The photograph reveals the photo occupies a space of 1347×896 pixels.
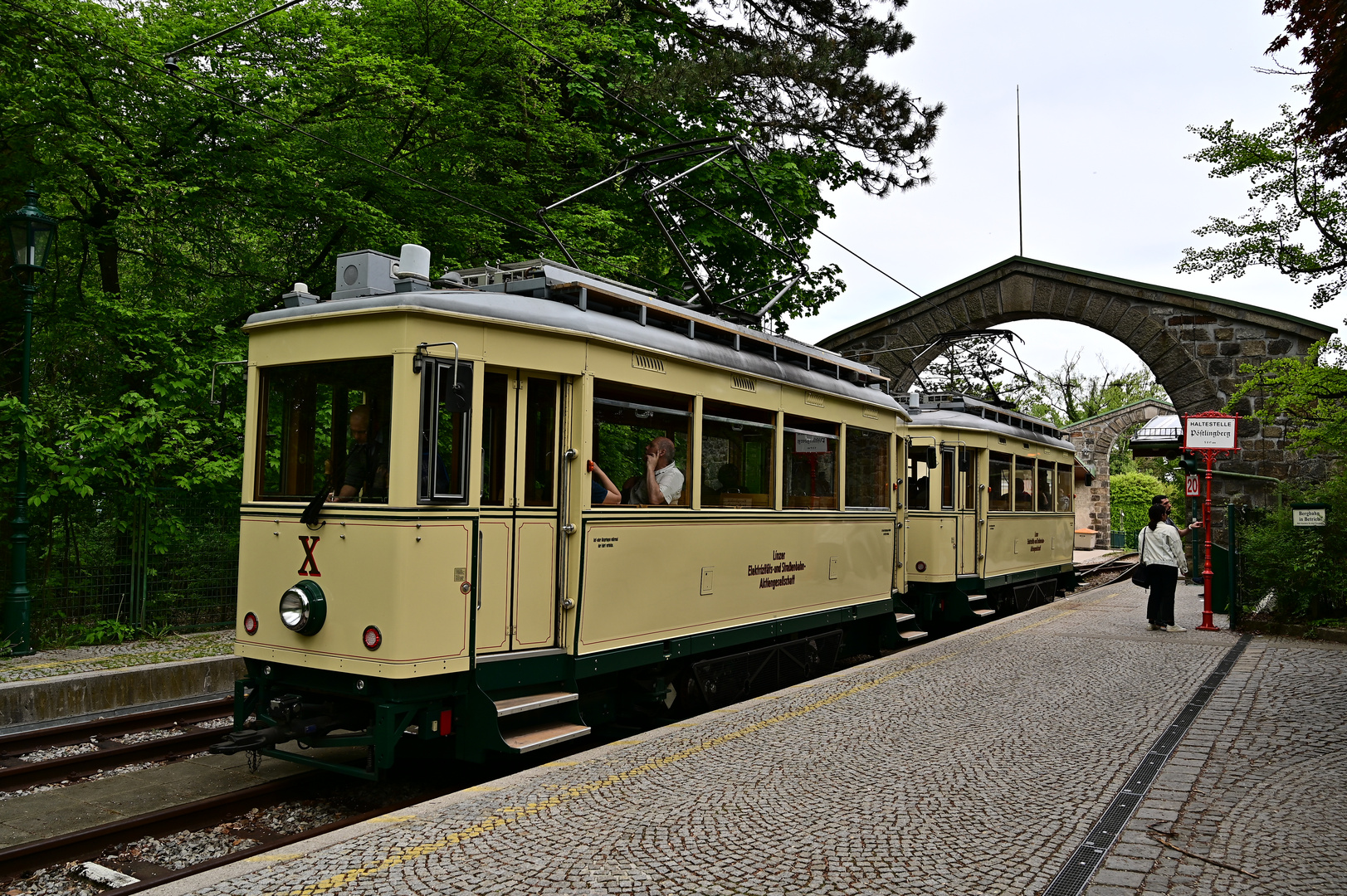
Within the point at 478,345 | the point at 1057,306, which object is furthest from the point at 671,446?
the point at 1057,306

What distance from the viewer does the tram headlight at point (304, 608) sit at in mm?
5578

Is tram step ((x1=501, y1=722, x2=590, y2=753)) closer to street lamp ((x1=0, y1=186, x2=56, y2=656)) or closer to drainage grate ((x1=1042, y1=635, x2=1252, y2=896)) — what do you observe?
drainage grate ((x1=1042, y1=635, x2=1252, y2=896))

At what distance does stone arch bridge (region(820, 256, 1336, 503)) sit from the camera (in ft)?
63.3

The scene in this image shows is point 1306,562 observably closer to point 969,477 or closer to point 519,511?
point 969,477

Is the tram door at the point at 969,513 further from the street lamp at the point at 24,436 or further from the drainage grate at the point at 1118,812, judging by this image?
the street lamp at the point at 24,436

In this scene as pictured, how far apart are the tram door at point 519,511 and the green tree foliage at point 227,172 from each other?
568 centimetres

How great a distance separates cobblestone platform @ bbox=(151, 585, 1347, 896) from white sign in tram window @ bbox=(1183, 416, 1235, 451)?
5609 mm

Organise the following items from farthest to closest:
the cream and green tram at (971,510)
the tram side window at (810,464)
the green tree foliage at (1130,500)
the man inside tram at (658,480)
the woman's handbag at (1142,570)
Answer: the green tree foliage at (1130,500)
the cream and green tram at (971,510)
the woman's handbag at (1142,570)
the tram side window at (810,464)
the man inside tram at (658,480)

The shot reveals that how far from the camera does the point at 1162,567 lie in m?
12.0

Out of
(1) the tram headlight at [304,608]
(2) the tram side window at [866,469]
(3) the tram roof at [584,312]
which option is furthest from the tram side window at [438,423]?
(2) the tram side window at [866,469]

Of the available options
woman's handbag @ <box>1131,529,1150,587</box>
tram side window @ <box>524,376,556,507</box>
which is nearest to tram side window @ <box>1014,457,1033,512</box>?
woman's handbag @ <box>1131,529,1150,587</box>

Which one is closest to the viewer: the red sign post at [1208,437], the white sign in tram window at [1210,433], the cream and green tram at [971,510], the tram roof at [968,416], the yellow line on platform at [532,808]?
the yellow line on platform at [532,808]

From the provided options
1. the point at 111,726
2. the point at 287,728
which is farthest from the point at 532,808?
the point at 111,726

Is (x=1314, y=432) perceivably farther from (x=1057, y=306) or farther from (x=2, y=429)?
(x=2, y=429)
